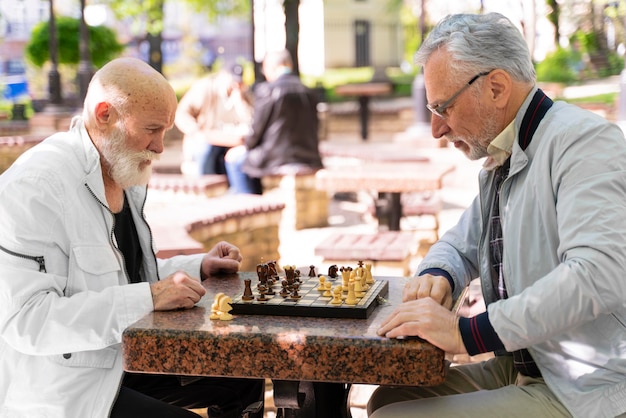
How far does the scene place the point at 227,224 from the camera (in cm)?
710

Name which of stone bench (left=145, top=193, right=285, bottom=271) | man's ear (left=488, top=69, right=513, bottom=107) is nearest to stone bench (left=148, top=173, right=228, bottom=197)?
stone bench (left=145, top=193, right=285, bottom=271)

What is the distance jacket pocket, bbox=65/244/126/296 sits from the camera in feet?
9.01

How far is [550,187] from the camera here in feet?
8.13

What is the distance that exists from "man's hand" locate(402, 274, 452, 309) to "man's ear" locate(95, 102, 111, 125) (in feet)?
3.69

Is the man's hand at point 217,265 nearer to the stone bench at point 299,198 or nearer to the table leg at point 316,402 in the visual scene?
the table leg at point 316,402

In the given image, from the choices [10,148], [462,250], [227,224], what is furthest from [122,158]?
[10,148]

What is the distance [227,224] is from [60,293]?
440 cm

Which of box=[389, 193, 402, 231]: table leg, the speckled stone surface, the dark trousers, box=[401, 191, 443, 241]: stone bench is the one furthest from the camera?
box=[401, 191, 443, 241]: stone bench

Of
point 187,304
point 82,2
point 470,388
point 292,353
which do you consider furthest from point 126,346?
point 82,2

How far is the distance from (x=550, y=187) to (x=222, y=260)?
50.1 inches

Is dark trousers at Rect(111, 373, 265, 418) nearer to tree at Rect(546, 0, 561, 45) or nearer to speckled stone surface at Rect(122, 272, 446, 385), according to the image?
speckled stone surface at Rect(122, 272, 446, 385)

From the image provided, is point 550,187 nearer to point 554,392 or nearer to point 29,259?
point 554,392

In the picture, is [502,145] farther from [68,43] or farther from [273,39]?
[273,39]

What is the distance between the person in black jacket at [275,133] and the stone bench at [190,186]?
422mm
